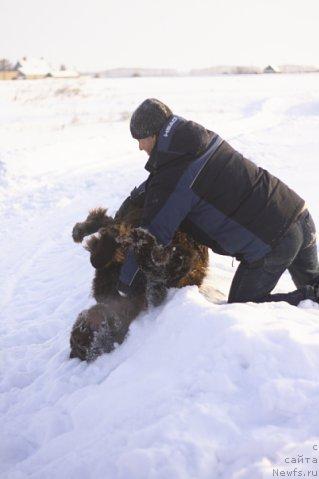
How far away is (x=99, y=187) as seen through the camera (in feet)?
27.2

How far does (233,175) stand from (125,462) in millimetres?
1676

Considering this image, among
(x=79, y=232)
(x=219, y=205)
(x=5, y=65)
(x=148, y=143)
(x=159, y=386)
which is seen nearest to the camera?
(x=159, y=386)

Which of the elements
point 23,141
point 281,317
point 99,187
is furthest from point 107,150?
point 281,317

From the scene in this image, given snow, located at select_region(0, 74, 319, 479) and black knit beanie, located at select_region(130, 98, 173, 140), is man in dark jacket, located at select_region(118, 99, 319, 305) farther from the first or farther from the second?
snow, located at select_region(0, 74, 319, 479)

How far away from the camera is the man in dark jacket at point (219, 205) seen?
9.19 feet

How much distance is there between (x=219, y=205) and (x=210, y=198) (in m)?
0.07

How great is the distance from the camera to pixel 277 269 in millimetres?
3189

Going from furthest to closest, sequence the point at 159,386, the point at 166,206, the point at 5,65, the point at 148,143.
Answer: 1. the point at 5,65
2. the point at 148,143
3. the point at 166,206
4. the point at 159,386

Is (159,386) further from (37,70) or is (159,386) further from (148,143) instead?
(37,70)

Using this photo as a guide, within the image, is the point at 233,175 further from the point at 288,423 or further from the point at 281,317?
the point at 288,423

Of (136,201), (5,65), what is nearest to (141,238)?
(136,201)

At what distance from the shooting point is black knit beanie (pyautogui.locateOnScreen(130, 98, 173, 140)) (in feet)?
9.62

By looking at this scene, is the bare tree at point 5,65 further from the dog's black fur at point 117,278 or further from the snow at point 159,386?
the dog's black fur at point 117,278

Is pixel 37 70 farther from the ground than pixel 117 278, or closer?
closer
